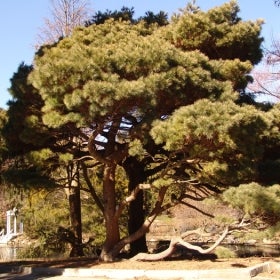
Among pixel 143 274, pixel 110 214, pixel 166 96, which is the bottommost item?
pixel 143 274

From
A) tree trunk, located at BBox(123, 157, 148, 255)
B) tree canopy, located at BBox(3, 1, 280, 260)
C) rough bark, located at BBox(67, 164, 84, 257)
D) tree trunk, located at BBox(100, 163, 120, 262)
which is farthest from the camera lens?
rough bark, located at BBox(67, 164, 84, 257)

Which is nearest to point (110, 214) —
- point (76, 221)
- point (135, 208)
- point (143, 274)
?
point (135, 208)

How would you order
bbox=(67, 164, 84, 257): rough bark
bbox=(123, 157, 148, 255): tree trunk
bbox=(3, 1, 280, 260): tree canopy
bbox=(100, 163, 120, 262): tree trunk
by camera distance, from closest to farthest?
bbox=(3, 1, 280, 260): tree canopy → bbox=(100, 163, 120, 262): tree trunk → bbox=(123, 157, 148, 255): tree trunk → bbox=(67, 164, 84, 257): rough bark

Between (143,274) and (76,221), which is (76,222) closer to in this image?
(76,221)

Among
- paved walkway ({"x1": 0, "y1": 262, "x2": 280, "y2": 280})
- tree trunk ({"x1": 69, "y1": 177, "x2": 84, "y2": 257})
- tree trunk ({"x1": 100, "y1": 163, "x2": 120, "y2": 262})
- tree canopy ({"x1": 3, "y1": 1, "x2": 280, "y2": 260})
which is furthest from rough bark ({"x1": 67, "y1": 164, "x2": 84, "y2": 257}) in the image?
paved walkway ({"x1": 0, "y1": 262, "x2": 280, "y2": 280})

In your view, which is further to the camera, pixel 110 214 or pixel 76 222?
pixel 76 222

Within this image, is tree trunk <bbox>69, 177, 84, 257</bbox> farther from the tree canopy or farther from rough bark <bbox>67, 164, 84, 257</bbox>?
the tree canopy

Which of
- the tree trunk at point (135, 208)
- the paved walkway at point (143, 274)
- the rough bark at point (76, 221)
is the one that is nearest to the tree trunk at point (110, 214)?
the tree trunk at point (135, 208)

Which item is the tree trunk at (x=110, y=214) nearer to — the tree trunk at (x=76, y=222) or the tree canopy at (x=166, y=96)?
the tree canopy at (x=166, y=96)

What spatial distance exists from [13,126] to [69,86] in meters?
3.14

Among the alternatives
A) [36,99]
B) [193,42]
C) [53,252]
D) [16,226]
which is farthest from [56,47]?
[16,226]

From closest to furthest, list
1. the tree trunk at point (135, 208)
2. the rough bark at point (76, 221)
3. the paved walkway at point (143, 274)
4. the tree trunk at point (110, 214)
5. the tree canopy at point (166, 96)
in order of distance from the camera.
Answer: the tree canopy at point (166, 96) < the paved walkway at point (143, 274) < the tree trunk at point (110, 214) < the tree trunk at point (135, 208) < the rough bark at point (76, 221)

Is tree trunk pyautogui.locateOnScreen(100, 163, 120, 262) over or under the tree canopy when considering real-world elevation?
under

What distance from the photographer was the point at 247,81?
12789mm
